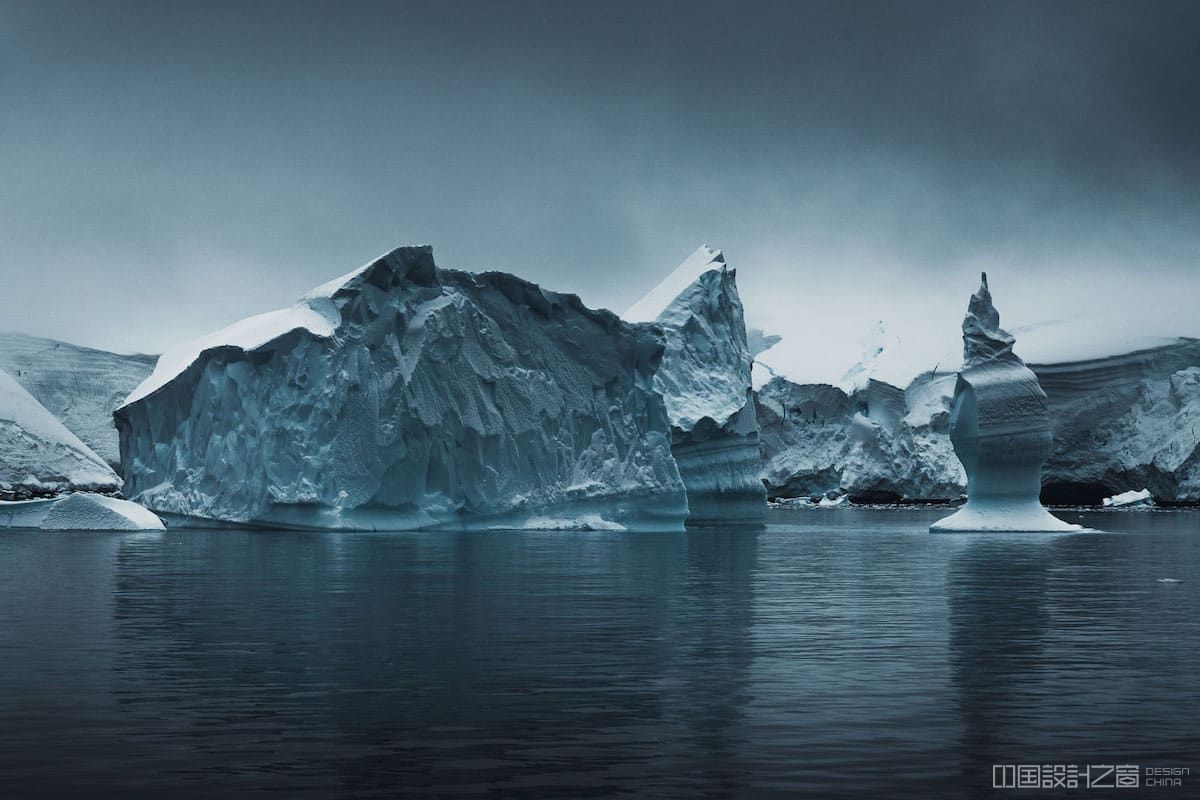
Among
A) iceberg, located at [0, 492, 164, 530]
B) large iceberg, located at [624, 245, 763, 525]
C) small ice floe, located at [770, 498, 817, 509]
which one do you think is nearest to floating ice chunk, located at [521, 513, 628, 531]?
large iceberg, located at [624, 245, 763, 525]

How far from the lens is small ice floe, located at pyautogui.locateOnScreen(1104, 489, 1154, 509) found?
183ft

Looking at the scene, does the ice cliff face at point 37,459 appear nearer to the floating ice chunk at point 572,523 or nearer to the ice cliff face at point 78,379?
the ice cliff face at point 78,379

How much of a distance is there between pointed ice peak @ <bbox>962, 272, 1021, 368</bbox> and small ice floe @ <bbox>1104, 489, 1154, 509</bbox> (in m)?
27.5

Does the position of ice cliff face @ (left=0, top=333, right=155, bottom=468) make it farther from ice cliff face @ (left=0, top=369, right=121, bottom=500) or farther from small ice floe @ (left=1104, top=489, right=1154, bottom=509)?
small ice floe @ (left=1104, top=489, right=1154, bottom=509)

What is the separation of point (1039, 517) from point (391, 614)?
23.1 metres

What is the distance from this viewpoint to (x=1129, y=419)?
56656 mm

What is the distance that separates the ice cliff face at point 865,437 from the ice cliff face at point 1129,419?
4.94 metres

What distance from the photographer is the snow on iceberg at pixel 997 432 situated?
30.6 metres

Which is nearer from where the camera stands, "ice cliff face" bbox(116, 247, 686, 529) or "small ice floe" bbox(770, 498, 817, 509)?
"ice cliff face" bbox(116, 247, 686, 529)

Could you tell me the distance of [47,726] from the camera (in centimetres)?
647

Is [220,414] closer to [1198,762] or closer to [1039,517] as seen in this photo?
[1039,517]

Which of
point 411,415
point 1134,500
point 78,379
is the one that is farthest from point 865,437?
point 411,415

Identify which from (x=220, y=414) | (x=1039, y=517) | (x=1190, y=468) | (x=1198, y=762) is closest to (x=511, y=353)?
(x=220, y=414)

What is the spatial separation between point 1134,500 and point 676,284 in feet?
88.8
